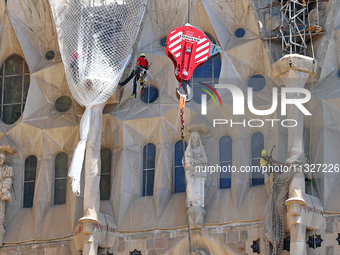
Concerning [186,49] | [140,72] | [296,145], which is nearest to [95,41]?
[140,72]

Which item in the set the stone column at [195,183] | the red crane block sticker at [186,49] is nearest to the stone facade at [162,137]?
the stone column at [195,183]

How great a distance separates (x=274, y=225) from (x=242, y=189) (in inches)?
63.1

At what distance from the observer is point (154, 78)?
28.3 meters

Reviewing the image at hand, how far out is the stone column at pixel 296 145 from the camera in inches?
971

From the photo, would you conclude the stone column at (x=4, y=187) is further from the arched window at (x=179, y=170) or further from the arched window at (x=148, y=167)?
the arched window at (x=179, y=170)

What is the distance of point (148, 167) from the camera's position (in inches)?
1093

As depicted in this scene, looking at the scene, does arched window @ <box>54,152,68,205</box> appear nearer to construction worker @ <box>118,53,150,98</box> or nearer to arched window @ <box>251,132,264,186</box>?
construction worker @ <box>118,53,150,98</box>

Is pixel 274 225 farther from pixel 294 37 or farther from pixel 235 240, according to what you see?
pixel 294 37

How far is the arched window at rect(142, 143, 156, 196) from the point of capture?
2758cm

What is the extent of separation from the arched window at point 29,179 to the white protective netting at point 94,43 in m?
2.47

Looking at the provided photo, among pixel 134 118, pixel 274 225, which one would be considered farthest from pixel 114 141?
pixel 274 225

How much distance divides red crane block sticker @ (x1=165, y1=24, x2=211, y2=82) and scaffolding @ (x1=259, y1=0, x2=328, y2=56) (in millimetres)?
1954

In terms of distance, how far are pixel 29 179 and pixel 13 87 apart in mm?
2569

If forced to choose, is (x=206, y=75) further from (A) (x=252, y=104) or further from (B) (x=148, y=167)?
(B) (x=148, y=167)
